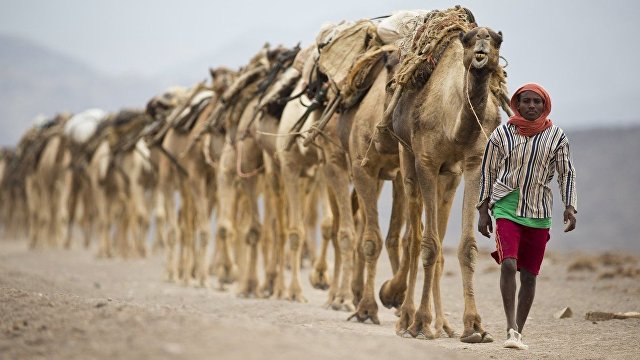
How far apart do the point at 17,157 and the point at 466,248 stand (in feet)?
81.1

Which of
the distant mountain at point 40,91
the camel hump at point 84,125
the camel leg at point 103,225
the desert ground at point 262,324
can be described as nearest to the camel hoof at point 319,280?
the desert ground at point 262,324

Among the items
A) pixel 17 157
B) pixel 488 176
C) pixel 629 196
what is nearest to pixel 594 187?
pixel 629 196

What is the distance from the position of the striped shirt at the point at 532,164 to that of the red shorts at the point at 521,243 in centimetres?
15

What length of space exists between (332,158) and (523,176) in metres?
4.15

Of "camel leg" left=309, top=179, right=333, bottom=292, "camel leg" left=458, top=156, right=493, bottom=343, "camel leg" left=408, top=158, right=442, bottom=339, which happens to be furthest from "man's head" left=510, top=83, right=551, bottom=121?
"camel leg" left=309, top=179, right=333, bottom=292

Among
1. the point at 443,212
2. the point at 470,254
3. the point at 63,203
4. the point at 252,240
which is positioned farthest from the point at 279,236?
the point at 63,203

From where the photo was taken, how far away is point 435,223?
899cm

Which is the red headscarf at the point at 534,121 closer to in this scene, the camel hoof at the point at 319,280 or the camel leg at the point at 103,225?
the camel hoof at the point at 319,280

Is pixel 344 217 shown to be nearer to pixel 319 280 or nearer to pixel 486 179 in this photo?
pixel 319 280

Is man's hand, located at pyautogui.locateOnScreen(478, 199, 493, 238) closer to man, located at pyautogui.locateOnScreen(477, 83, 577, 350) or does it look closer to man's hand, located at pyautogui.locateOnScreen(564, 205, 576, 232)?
man, located at pyautogui.locateOnScreen(477, 83, 577, 350)

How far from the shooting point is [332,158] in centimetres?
1186

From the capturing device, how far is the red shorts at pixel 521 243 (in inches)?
313

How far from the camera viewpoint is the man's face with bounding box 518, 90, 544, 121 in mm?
7945

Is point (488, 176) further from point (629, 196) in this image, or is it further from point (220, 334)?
point (629, 196)
